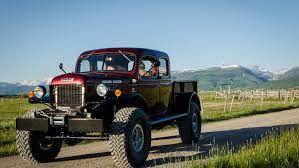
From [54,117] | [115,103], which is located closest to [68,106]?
[54,117]

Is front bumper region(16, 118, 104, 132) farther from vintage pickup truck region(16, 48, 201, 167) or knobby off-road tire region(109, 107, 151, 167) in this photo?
knobby off-road tire region(109, 107, 151, 167)

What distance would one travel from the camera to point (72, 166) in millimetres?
8805

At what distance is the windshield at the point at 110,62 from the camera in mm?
10117

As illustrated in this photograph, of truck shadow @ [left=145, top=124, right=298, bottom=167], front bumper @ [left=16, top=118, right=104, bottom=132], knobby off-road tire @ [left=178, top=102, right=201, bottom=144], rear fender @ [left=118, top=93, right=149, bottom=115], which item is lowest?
truck shadow @ [left=145, top=124, right=298, bottom=167]

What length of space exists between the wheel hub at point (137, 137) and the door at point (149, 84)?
1213 millimetres

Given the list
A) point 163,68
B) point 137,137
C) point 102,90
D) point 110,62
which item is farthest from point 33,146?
point 163,68

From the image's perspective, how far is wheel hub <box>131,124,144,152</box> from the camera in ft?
28.1

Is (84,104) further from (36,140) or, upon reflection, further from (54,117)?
A: (36,140)

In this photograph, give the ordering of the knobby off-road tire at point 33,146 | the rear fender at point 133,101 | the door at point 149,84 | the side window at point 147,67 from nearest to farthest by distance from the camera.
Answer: the rear fender at point 133,101 → the knobby off-road tire at point 33,146 → the door at point 149,84 → the side window at point 147,67

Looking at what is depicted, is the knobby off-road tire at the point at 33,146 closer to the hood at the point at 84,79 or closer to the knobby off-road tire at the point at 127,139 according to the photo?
the hood at the point at 84,79

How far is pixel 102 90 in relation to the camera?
8469mm

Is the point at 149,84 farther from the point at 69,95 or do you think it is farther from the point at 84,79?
the point at 69,95

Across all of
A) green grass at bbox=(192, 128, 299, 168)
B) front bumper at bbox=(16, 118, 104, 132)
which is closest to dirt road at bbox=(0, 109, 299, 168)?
front bumper at bbox=(16, 118, 104, 132)

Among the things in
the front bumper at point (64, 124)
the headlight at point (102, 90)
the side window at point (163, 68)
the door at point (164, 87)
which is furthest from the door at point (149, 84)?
the front bumper at point (64, 124)
